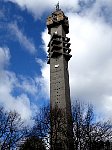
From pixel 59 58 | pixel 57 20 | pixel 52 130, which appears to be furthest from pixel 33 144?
pixel 57 20

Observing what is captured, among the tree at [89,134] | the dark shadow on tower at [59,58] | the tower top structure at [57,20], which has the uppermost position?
the tower top structure at [57,20]

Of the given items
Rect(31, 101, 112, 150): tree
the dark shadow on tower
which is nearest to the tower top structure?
the dark shadow on tower

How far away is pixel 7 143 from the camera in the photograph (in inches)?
1496

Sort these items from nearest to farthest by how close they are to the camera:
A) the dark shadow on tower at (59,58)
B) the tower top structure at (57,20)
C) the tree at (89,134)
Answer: the tree at (89,134)
the dark shadow on tower at (59,58)
the tower top structure at (57,20)

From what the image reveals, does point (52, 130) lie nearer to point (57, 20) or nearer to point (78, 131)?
point (78, 131)

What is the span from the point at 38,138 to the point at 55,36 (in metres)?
53.4

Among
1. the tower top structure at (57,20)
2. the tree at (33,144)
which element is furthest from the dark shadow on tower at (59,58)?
the tree at (33,144)

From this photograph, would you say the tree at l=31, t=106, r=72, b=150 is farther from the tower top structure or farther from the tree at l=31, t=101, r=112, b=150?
the tower top structure

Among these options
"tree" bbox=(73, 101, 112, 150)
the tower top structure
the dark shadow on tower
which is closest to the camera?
"tree" bbox=(73, 101, 112, 150)

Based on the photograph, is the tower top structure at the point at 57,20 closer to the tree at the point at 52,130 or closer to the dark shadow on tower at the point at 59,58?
the dark shadow on tower at the point at 59,58

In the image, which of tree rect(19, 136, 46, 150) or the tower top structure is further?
the tower top structure

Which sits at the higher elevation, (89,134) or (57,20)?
(57,20)

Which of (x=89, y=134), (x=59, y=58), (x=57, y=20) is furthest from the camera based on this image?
(x=57, y=20)

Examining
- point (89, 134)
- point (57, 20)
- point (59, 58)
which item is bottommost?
point (89, 134)
